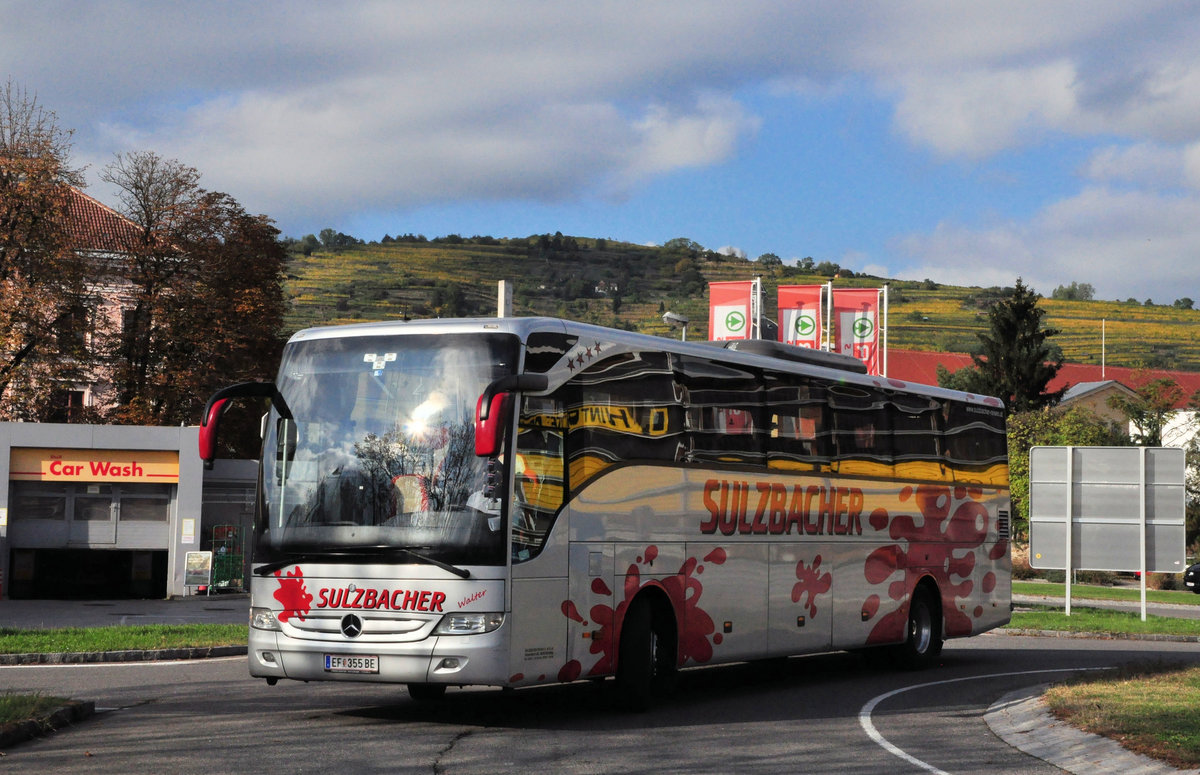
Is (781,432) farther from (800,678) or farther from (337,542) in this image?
(337,542)

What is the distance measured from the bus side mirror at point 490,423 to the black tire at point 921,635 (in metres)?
9.79

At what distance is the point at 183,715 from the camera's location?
12.4m

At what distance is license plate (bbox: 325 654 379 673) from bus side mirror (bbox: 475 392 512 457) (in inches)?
87.6

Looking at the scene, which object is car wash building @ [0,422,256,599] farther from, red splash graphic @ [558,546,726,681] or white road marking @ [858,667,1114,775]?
red splash graphic @ [558,546,726,681]

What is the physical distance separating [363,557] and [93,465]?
2843cm

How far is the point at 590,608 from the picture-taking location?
12.5m

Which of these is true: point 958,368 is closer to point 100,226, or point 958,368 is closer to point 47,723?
point 100,226

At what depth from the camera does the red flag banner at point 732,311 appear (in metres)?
40.5

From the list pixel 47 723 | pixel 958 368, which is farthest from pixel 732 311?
pixel 958 368

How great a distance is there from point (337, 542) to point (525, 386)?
208cm

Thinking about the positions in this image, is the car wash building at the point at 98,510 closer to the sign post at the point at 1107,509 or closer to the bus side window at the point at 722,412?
the sign post at the point at 1107,509

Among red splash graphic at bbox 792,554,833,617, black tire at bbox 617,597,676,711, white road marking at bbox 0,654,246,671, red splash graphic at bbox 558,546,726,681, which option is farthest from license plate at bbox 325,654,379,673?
white road marking at bbox 0,654,246,671

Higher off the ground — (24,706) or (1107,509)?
(1107,509)

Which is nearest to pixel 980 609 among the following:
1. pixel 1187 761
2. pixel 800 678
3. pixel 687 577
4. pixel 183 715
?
pixel 800 678
